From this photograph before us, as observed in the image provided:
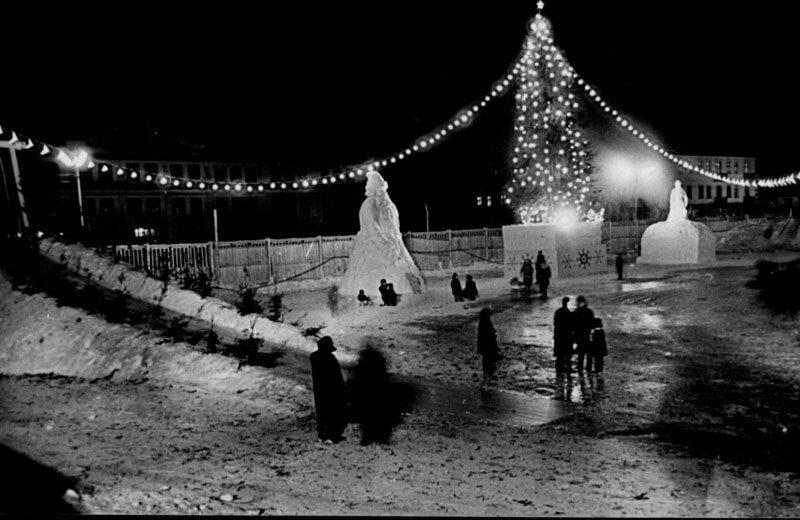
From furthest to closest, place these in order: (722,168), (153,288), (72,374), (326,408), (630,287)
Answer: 1. (722,168)
2. (630,287)
3. (153,288)
4. (72,374)
5. (326,408)

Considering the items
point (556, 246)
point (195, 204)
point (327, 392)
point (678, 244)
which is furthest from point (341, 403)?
point (195, 204)

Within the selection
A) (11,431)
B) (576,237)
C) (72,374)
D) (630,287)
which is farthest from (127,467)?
(576,237)

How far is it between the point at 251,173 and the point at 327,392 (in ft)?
144

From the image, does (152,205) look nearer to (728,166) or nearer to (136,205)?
(136,205)

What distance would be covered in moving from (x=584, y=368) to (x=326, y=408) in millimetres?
5847

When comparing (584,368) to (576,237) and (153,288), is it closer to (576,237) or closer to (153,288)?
(153,288)

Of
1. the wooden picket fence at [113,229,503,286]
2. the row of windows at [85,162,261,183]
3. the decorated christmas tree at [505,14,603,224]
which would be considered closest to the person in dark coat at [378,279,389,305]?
the wooden picket fence at [113,229,503,286]

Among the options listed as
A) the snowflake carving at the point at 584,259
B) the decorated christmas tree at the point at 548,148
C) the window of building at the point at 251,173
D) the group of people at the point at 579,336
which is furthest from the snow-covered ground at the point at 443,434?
the window of building at the point at 251,173

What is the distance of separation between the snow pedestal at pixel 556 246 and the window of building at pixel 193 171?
96.9 feet

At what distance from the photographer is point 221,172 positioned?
158 ft

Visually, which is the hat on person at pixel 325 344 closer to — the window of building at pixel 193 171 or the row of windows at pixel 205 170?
the row of windows at pixel 205 170

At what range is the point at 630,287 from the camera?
22.2 metres

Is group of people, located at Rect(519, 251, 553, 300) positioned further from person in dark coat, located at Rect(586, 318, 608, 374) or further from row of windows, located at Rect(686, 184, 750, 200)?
row of windows, located at Rect(686, 184, 750, 200)

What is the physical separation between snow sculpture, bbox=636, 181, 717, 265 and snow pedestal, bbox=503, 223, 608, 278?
622cm
